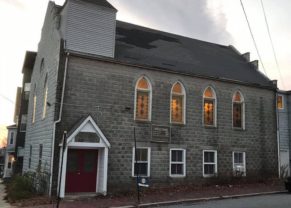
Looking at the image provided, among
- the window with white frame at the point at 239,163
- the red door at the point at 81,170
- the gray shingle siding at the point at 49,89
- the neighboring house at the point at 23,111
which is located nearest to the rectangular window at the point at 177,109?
the window with white frame at the point at 239,163

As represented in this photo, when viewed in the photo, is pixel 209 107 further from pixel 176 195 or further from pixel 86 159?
pixel 86 159

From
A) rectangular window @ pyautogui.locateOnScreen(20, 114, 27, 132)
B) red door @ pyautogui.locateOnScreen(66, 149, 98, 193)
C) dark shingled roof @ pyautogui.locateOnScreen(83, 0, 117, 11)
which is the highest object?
dark shingled roof @ pyautogui.locateOnScreen(83, 0, 117, 11)

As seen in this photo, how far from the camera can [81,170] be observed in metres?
17.7

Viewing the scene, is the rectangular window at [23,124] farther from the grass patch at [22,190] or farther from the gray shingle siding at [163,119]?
the gray shingle siding at [163,119]

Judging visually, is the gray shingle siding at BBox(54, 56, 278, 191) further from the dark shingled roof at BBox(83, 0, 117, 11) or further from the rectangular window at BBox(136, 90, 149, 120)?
the dark shingled roof at BBox(83, 0, 117, 11)

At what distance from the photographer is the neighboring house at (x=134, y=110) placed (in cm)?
1752

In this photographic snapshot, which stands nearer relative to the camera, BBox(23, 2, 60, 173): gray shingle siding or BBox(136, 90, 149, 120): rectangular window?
BBox(23, 2, 60, 173): gray shingle siding

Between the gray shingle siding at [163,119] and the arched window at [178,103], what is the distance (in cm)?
34

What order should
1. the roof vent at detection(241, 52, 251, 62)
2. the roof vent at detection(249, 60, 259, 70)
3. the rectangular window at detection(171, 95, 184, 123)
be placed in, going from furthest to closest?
the roof vent at detection(241, 52, 251, 62), the roof vent at detection(249, 60, 259, 70), the rectangular window at detection(171, 95, 184, 123)

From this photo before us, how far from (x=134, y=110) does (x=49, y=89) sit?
5.11 m

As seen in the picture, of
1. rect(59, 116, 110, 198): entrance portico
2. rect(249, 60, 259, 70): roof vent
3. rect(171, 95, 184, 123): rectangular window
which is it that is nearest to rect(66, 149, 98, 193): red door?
rect(59, 116, 110, 198): entrance portico

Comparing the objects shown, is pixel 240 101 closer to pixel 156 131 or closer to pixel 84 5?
pixel 156 131

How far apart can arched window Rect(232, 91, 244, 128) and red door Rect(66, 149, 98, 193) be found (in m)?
10.5

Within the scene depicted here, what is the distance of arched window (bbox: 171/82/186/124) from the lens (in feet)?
68.6
